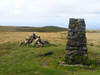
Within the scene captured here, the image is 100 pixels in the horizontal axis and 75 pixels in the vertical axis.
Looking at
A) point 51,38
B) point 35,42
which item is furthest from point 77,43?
point 51,38

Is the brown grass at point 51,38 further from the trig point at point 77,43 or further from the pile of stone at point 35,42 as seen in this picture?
the trig point at point 77,43

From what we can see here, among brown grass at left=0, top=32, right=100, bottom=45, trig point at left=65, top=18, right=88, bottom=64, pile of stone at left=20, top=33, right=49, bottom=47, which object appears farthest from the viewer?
brown grass at left=0, top=32, right=100, bottom=45

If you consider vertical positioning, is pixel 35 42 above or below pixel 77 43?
below

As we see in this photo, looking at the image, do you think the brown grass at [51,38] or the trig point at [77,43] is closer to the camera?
Answer: the trig point at [77,43]

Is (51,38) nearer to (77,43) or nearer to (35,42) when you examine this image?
(35,42)

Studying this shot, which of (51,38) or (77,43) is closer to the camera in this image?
(77,43)

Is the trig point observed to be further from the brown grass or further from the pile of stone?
the brown grass

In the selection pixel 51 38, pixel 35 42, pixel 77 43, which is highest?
pixel 77 43

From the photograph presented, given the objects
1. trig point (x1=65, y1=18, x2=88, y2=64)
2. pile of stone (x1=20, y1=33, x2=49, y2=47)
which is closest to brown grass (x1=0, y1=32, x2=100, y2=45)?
pile of stone (x1=20, y1=33, x2=49, y2=47)

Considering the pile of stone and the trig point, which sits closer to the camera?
the trig point

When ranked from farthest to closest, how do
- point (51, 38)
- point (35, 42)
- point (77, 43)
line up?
1. point (51, 38)
2. point (35, 42)
3. point (77, 43)

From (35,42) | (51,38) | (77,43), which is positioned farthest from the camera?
(51,38)

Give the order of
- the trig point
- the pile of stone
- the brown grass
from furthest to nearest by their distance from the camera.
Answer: the brown grass → the pile of stone → the trig point

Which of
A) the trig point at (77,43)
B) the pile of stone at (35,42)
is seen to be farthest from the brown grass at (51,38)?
the trig point at (77,43)
